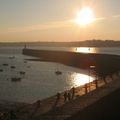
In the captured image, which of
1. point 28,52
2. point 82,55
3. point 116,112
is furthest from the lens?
point 28,52

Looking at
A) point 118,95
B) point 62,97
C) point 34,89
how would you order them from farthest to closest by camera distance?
point 34,89 → point 62,97 → point 118,95

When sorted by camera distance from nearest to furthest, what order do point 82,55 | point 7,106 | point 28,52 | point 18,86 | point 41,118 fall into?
point 41,118 < point 7,106 < point 18,86 < point 82,55 < point 28,52

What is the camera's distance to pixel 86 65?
108312 mm

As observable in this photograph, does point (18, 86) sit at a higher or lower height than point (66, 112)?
lower

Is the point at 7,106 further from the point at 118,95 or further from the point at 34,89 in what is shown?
the point at 34,89

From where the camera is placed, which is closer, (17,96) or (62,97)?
(62,97)

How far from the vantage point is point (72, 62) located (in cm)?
12044

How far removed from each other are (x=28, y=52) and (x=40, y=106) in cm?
16030

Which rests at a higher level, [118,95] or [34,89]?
[118,95]

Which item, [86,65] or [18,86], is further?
[86,65]

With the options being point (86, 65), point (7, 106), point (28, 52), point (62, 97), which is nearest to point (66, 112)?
point (62, 97)

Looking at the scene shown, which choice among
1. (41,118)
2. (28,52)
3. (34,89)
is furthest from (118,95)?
(28,52)

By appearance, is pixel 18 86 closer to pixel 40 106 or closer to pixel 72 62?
pixel 40 106

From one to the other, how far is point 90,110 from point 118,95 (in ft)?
17.0
